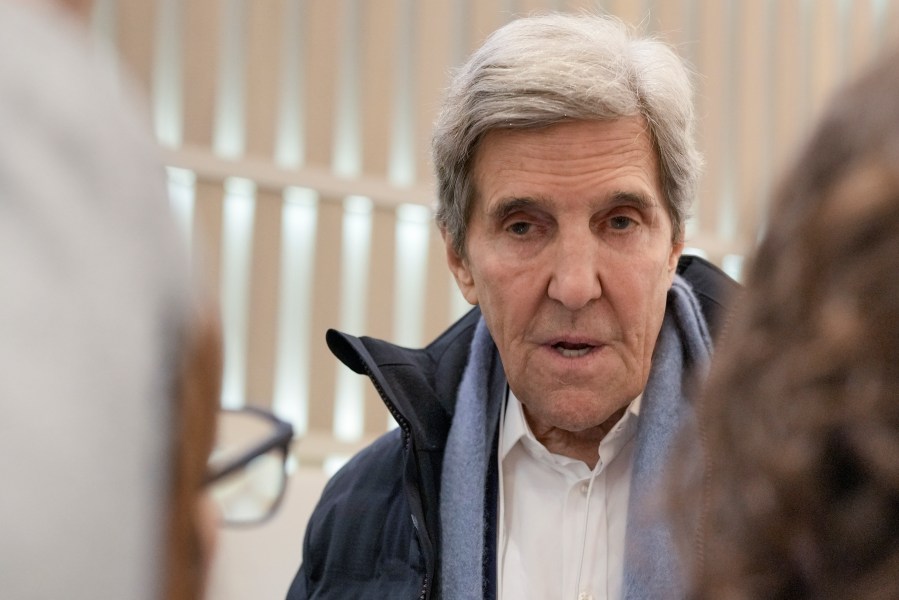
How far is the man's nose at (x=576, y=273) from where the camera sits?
Result: 6.55 feet

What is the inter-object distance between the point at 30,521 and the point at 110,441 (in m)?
0.06

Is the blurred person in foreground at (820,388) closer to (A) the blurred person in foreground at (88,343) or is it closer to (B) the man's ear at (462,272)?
(A) the blurred person in foreground at (88,343)

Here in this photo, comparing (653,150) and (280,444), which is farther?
(653,150)

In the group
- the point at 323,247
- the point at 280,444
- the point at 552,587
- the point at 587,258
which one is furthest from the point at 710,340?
the point at 323,247

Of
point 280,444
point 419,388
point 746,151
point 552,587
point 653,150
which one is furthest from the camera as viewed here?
point 746,151

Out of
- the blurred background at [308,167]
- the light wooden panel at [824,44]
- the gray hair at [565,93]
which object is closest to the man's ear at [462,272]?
the gray hair at [565,93]

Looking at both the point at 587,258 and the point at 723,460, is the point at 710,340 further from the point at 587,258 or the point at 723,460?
the point at 723,460

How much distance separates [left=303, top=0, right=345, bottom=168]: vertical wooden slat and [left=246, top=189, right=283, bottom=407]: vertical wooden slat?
30 centimetres

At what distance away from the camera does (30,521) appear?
62cm

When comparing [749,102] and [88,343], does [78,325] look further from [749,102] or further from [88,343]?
[749,102]

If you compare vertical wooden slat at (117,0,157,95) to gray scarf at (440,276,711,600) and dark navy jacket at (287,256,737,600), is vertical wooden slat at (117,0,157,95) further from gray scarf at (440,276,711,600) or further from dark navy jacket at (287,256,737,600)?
gray scarf at (440,276,711,600)

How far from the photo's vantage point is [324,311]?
14.4 ft

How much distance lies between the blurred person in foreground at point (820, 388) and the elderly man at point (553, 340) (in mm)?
1294

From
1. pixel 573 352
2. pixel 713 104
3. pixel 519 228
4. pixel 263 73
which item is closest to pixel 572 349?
pixel 573 352
